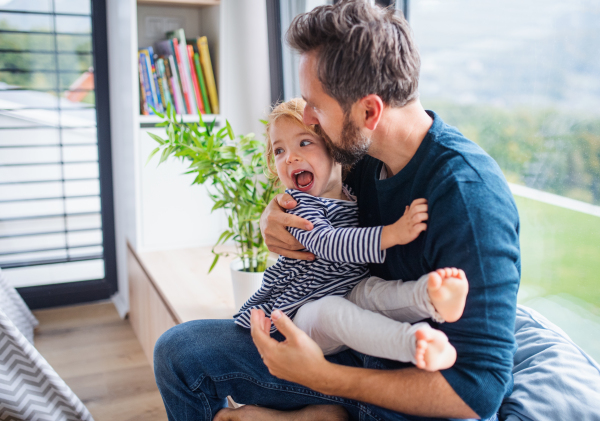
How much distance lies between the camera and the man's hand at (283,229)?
119 centimetres

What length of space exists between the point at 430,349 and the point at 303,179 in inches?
21.5

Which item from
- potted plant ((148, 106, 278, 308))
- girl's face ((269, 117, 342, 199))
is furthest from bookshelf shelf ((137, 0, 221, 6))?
girl's face ((269, 117, 342, 199))

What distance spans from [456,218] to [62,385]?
111 centimetres

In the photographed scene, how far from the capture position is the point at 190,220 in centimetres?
255

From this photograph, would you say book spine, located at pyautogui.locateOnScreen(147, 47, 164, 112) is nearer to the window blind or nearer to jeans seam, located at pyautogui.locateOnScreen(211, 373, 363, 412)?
the window blind

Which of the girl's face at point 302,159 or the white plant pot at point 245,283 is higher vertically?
the girl's face at point 302,159

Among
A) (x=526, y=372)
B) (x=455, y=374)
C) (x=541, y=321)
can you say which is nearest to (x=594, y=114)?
(x=541, y=321)

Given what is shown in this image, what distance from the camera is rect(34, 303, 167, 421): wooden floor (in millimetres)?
1992

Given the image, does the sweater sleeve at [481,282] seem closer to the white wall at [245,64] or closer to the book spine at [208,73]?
the white wall at [245,64]

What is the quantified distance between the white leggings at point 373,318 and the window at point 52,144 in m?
2.16

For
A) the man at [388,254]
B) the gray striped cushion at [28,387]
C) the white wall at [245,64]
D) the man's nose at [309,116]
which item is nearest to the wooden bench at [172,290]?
the gray striped cushion at [28,387]

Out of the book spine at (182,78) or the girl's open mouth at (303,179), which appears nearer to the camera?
the girl's open mouth at (303,179)

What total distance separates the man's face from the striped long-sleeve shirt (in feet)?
0.51

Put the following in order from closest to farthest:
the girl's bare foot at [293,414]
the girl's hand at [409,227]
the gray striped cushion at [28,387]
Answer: the girl's hand at [409,227] → the girl's bare foot at [293,414] → the gray striped cushion at [28,387]
